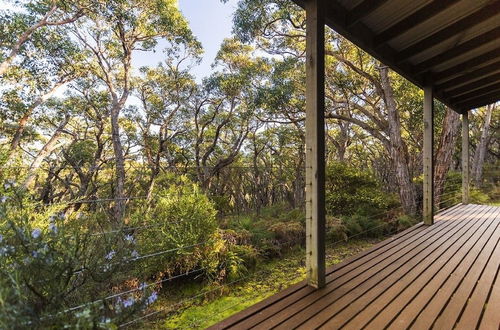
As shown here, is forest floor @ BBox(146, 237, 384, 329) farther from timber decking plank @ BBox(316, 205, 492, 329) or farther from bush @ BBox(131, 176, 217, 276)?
timber decking plank @ BBox(316, 205, 492, 329)

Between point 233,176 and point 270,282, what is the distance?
31.7 ft

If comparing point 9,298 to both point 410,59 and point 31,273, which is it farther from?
point 410,59

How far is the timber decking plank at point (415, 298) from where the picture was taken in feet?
4.68

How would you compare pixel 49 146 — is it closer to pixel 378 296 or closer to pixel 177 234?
pixel 177 234

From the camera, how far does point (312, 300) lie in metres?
1.67

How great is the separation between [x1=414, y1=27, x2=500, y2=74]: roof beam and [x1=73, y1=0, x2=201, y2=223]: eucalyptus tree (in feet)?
21.6

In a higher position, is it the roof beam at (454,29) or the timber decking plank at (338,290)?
the roof beam at (454,29)

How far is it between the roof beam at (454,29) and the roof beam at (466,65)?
859mm

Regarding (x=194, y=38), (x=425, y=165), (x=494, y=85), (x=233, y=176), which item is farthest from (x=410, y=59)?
(x=233, y=176)

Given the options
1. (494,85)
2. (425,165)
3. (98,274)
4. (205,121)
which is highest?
(205,121)

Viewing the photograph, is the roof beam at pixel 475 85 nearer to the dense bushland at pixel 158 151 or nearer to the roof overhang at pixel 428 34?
the roof overhang at pixel 428 34

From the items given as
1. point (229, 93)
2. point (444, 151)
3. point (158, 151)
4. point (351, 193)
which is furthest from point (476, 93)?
point (158, 151)

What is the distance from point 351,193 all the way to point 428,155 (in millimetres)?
2843

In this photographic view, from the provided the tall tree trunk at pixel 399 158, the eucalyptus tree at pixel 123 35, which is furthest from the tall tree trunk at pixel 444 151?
the eucalyptus tree at pixel 123 35
